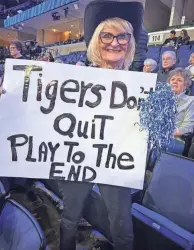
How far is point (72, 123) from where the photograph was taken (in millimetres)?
772

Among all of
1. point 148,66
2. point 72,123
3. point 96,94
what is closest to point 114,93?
point 96,94

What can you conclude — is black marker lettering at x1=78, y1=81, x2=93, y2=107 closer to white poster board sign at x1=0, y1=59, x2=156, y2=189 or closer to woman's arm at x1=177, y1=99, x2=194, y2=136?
white poster board sign at x1=0, y1=59, x2=156, y2=189

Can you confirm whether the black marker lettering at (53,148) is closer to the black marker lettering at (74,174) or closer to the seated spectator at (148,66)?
the black marker lettering at (74,174)

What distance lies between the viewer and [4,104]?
742 millimetres

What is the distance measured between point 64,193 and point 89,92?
37 centimetres

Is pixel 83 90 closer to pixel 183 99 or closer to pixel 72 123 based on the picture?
pixel 72 123

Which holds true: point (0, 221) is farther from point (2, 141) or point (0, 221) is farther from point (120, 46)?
point (120, 46)

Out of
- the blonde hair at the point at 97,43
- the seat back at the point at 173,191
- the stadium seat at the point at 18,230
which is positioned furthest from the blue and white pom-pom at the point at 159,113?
the stadium seat at the point at 18,230

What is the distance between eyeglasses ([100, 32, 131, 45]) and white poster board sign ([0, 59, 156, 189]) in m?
0.10

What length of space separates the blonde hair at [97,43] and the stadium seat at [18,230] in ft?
2.02

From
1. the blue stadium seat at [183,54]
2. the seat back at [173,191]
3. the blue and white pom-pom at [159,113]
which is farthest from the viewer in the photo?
the blue stadium seat at [183,54]

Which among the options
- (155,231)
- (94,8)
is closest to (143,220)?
(155,231)

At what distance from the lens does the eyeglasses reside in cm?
75

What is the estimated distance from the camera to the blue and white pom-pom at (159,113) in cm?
72
